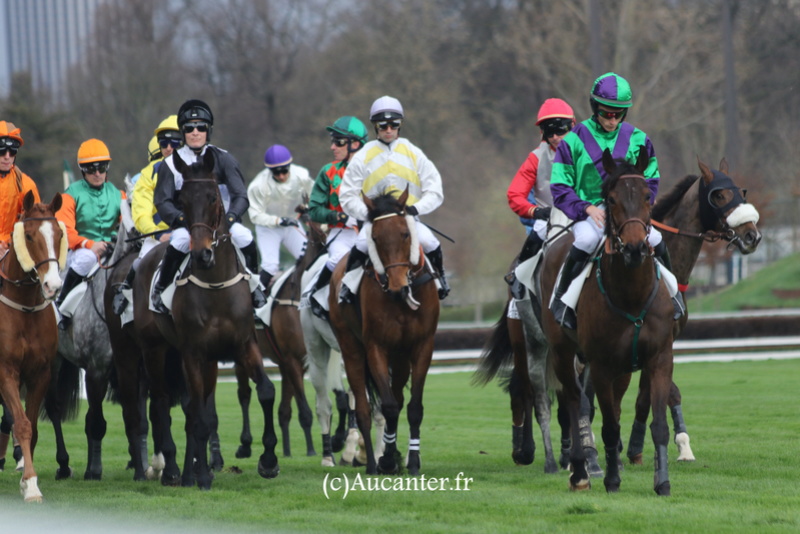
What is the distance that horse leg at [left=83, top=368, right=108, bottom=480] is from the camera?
33.5 ft

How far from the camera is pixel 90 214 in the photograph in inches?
443

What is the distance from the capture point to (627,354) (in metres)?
7.84

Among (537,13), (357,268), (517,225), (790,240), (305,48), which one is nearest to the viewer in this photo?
(357,268)

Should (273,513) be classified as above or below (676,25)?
below

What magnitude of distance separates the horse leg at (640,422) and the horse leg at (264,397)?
2617mm

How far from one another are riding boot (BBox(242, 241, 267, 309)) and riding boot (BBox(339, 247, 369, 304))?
0.60 m

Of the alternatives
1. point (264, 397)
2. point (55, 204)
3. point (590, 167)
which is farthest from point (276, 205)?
point (590, 167)

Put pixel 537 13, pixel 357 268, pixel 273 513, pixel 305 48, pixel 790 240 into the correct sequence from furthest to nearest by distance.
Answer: pixel 305 48 → pixel 537 13 → pixel 790 240 → pixel 357 268 → pixel 273 513

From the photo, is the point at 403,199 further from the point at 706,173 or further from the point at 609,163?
the point at 706,173

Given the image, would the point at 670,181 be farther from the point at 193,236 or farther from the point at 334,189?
the point at 193,236

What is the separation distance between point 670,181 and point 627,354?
2758 centimetres

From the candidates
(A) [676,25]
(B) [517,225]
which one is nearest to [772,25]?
(A) [676,25]

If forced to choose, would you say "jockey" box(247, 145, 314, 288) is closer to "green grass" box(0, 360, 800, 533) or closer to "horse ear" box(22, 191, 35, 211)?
"green grass" box(0, 360, 800, 533)

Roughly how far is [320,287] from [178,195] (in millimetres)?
1974
